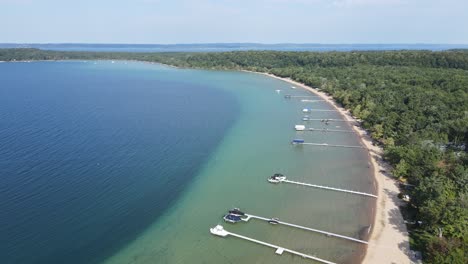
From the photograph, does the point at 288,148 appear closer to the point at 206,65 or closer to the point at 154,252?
the point at 154,252

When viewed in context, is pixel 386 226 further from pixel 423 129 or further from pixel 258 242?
pixel 423 129

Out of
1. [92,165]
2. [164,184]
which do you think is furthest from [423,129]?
[92,165]

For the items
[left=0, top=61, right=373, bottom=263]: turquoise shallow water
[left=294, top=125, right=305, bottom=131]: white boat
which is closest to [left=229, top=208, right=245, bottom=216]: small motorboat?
[left=0, top=61, right=373, bottom=263]: turquoise shallow water

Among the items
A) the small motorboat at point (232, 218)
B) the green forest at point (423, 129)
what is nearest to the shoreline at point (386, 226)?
the green forest at point (423, 129)

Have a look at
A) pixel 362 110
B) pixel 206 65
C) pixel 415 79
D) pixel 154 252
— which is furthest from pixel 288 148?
pixel 206 65

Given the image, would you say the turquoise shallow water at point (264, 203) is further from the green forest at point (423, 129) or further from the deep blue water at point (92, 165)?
the green forest at point (423, 129)

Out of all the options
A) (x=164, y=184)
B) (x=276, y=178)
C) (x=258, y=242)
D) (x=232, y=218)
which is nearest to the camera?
(x=258, y=242)

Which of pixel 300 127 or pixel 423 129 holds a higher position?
pixel 423 129
